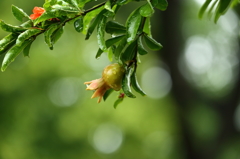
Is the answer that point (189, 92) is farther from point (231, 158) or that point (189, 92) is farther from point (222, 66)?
point (222, 66)

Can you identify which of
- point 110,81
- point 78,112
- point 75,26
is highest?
point 75,26

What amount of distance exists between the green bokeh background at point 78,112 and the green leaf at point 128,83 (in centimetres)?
401

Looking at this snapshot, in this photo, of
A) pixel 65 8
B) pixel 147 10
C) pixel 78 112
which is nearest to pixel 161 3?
pixel 147 10

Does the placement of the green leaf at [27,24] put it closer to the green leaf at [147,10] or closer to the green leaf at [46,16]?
the green leaf at [46,16]

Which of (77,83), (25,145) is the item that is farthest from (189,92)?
(25,145)

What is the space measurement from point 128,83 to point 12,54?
19cm

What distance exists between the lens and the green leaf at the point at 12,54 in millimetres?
510

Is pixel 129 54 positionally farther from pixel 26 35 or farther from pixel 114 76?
pixel 26 35

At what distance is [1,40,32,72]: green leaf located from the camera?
20.1 inches

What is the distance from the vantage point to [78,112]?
209 inches

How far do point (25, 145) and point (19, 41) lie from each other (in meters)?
4.75

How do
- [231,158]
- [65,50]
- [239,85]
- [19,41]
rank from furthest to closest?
[65,50]
[231,158]
[239,85]
[19,41]

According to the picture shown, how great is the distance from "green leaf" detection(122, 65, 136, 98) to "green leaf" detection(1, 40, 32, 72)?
17cm

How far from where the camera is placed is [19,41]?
0.49 metres
